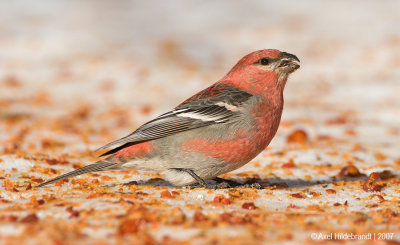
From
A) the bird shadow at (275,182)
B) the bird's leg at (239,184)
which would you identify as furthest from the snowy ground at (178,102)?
the bird's leg at (239,184)

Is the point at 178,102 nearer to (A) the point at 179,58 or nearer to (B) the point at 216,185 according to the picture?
(A) the point at 179,58

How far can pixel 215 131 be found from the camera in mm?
4414

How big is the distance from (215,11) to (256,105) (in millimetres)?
11496

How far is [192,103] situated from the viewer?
15.5 feet

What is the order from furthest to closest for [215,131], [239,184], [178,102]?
[178,102]
[239,184]
[215,131]

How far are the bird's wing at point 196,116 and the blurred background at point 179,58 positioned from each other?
2.54 meters

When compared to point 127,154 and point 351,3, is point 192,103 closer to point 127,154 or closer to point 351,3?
point 127,154

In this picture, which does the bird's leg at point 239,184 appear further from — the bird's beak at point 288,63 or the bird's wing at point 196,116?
the bird's beak at point 288,63

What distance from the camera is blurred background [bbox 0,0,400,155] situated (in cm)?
852

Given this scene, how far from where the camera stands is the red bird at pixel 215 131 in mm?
4363

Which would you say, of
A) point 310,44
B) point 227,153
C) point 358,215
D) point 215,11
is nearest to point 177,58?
point 310,44

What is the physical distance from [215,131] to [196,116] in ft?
0.86

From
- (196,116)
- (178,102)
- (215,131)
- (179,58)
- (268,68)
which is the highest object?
(179,58)

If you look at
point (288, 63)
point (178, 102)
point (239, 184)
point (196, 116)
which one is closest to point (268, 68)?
point (288, 63)
